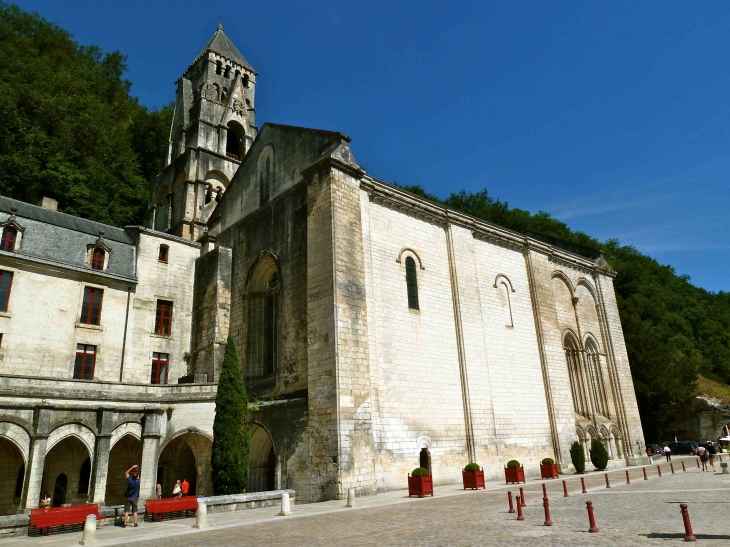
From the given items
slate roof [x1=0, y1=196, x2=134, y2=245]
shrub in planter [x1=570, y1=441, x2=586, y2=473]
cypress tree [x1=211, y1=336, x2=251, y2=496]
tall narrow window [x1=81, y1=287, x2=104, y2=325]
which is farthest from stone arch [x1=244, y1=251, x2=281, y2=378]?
shrub in planter [x1=570, y1=441, x2=586, y2=473]

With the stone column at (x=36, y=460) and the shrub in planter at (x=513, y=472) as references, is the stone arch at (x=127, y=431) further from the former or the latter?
the shrub in planter at (x=513, y=472)

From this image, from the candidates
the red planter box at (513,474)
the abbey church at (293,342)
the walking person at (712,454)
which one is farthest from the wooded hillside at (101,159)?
the red planter box at (513,474)

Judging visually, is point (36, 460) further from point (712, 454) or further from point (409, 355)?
point (712, 454)

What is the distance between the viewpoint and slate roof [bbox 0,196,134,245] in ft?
65.8

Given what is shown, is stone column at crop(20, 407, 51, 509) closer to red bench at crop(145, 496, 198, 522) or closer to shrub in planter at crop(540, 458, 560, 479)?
red bench at crop(145, 496, 198, 522)

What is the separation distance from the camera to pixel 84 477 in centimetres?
1830

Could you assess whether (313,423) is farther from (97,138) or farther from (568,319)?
(97,138)

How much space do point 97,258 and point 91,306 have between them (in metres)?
2.15

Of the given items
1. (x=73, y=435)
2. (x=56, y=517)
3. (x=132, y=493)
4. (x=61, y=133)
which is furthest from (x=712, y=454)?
(x=61, y=133)

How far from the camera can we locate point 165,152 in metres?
37.2

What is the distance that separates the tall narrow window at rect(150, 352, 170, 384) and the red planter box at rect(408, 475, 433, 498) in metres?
12.0

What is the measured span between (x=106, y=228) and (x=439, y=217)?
589 inches

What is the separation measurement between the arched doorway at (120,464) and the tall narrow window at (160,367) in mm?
3215

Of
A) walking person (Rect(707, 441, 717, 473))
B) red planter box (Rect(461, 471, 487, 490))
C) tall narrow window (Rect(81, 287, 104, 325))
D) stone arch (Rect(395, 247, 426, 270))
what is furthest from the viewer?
walking person (Rect(707, 441, 717, 473))
